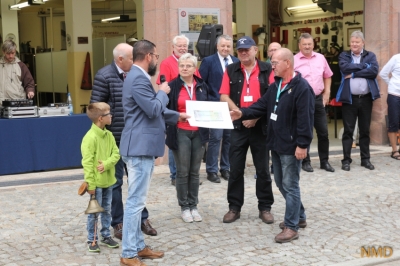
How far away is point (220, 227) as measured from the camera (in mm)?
7039

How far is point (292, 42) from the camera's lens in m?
19.3

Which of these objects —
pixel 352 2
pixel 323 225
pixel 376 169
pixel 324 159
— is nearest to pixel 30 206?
pixel 323 225

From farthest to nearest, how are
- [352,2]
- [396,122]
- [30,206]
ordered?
[352,2], [396,122], [30,206]

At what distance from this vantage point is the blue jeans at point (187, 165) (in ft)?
23.6

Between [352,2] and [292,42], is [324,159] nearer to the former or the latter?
[352,2]

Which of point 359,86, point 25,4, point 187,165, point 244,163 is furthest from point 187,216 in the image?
point 25,4

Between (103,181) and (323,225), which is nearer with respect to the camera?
(103,181)

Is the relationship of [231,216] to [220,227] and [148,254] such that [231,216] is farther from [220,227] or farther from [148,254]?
[148,254]

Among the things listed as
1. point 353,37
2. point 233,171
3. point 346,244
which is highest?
point 353,37

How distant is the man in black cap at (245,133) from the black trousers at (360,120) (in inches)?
132

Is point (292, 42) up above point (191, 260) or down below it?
above

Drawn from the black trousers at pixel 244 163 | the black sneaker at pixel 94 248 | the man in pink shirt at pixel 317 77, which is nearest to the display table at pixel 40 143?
the man in pink shirt at pixel 317 77

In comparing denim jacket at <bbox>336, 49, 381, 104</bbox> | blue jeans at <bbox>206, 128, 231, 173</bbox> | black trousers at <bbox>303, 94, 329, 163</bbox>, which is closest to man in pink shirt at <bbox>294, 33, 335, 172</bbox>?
black trousers at <bbox>303, 94, 329, 163</bbox>

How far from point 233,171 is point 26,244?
7.24 ft
